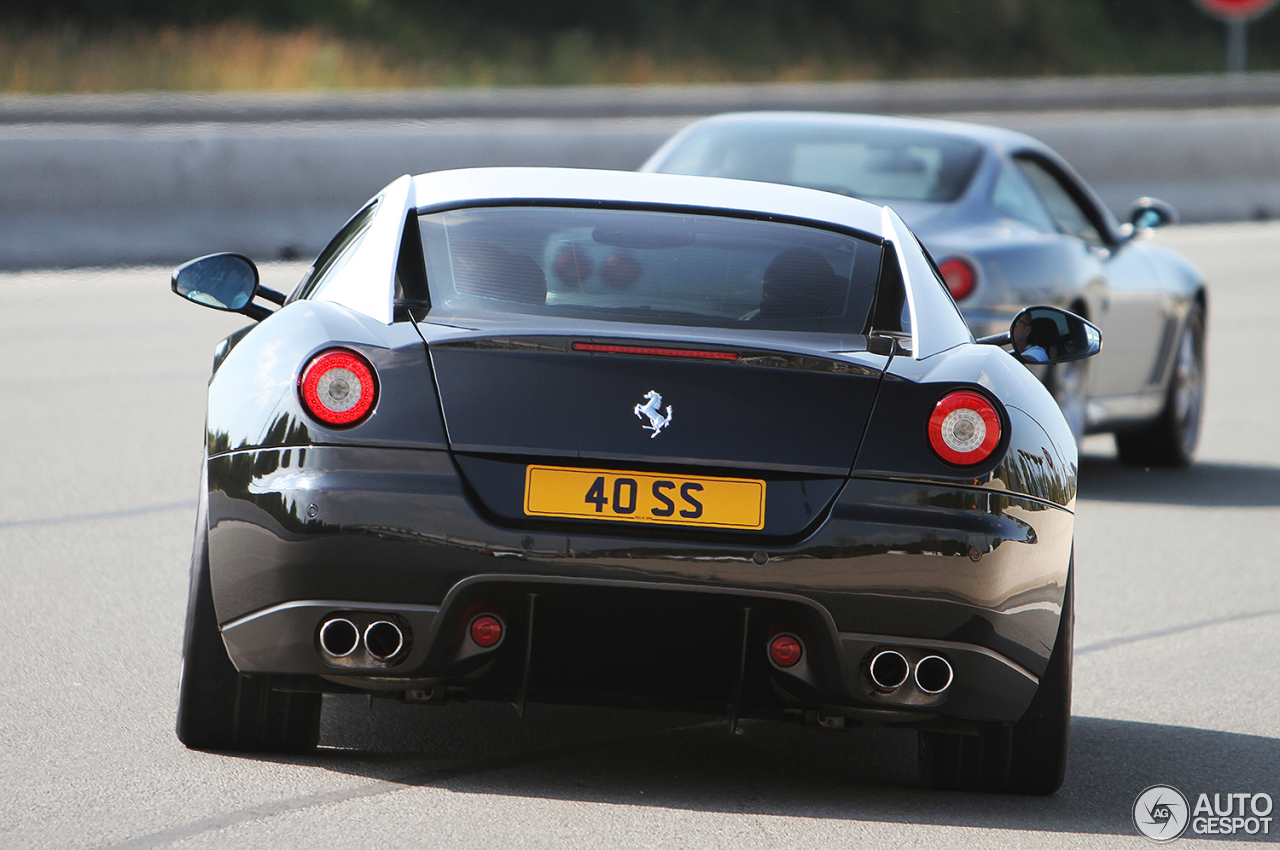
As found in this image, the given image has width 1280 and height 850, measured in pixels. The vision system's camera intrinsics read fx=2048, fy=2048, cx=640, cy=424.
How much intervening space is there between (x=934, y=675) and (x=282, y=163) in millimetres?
13828

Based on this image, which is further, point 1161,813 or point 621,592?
point 1161,813

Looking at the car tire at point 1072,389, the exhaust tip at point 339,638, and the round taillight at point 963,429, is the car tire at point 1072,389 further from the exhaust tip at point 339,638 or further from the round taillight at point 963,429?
the exhaust tip at point 339,638

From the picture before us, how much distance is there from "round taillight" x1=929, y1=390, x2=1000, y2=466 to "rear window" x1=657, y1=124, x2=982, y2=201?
4.75 meters

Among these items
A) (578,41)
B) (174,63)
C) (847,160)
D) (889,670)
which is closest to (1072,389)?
(847,160)

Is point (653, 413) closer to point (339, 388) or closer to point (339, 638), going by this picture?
point (339, 388)

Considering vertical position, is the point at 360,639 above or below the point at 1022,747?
above

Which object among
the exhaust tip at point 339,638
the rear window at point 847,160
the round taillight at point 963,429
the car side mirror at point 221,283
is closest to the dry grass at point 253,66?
the rear window at point 847,160

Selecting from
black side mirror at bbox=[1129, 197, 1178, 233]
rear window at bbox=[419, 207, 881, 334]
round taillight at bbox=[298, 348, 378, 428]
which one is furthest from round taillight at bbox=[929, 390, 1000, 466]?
black side mirror at bbox=[1129, 197, 1178, 233]

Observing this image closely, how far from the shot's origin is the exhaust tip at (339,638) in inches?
161

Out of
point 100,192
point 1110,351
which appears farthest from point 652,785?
point 100,192

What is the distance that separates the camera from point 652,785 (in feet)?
14.5

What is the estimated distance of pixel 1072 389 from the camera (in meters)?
8.88

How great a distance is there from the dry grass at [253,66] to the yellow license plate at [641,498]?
91.2 ft

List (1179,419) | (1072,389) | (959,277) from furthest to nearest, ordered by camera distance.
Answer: (1179,419), (1072,389), (959,277)
